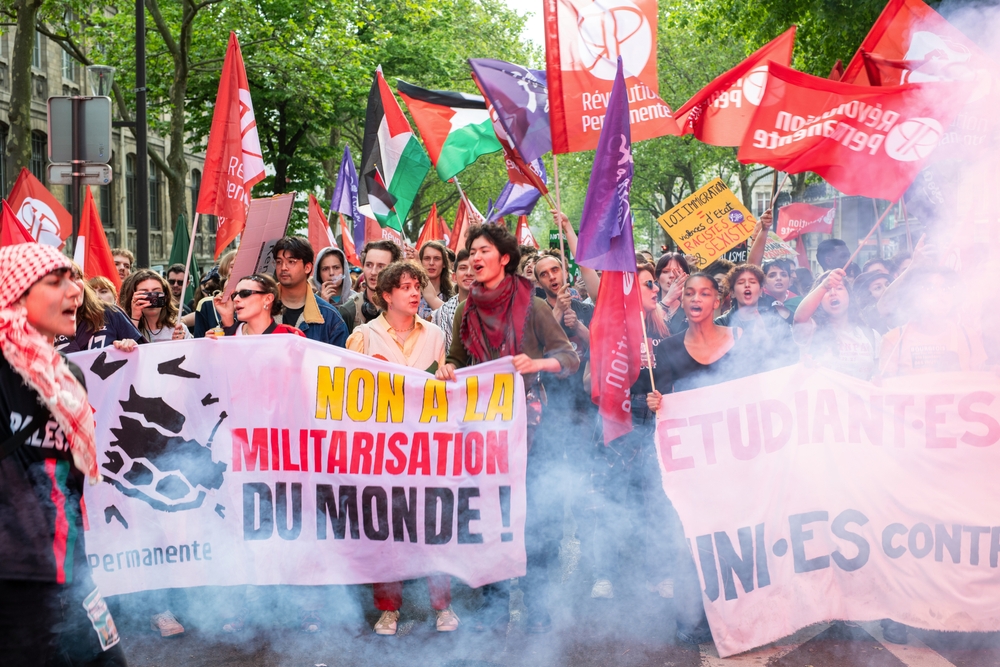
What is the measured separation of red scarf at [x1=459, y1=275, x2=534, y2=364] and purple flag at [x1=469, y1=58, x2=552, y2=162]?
2021mm

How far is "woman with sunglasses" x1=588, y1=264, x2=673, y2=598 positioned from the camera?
515cm

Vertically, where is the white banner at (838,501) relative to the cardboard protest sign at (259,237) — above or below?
below

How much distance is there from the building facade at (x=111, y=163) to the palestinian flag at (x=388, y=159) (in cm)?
1396

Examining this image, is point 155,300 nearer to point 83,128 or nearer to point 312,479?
point 312,479

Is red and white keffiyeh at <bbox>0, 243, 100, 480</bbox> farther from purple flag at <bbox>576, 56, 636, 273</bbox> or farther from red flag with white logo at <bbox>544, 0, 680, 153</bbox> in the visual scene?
red flag with white logo at <bbox>544, 0, 680, 153</bbox>

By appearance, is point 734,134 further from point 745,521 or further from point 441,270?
point 745,521

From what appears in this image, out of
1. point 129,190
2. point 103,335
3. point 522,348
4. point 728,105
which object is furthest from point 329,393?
point 129,190

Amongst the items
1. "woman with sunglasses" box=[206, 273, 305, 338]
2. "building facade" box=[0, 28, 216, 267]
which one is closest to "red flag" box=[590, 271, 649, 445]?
"woman with sunglasses" box=[206, 273, 305, 338]

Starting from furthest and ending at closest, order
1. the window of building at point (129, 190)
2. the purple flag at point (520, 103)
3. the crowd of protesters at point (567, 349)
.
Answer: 1. the window of building at point (129, 190)
2. the purple flag at point (520, 103)
3. the crowd of protesters at point (567, 349)

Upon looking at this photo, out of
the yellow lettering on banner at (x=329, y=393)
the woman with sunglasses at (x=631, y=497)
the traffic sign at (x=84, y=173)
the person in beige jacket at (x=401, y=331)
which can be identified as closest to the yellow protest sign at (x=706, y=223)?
the woman with sunglasses at (x=631, y=497)

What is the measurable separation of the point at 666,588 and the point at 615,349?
1.38 metres

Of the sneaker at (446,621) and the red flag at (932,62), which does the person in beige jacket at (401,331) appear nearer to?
the sneaker at (446,621)

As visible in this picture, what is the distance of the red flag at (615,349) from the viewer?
4.77 m

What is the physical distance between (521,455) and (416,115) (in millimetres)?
4166
